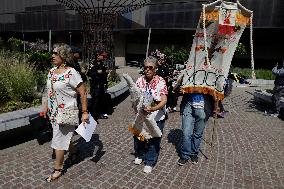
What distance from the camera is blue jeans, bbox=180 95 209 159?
217 inches

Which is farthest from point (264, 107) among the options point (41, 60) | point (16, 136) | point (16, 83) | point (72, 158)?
point (16, 136)

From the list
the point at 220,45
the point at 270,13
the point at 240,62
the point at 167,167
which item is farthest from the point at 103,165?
the point at 240,62

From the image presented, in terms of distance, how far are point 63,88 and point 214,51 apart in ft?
8.99

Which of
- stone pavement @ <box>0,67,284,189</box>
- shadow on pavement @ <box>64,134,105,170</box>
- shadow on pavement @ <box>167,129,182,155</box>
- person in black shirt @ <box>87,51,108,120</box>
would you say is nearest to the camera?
stone pavement @ <box>0,67,284,189</box>

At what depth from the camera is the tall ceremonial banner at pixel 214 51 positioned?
17.6 ft

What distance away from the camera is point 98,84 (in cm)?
857

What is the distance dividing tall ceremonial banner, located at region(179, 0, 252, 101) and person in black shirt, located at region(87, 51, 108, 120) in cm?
328

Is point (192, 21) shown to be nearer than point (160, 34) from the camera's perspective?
Yes

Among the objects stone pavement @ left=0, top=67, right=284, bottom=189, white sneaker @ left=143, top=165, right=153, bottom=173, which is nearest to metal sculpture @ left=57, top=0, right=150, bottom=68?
stone pavement @ left=0, top=67, right=284, bottom=189

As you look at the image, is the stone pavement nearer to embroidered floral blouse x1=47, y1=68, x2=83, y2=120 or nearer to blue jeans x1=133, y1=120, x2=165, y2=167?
blue jeans x1=133, y1=120, x2=165, y2=167

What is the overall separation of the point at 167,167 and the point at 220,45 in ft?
7.67

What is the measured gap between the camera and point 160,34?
119 ft

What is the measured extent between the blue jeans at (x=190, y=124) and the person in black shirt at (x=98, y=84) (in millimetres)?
3335

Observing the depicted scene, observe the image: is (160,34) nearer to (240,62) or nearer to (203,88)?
(240,62)
